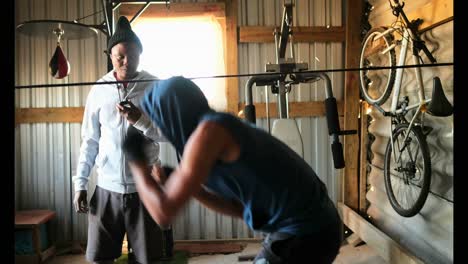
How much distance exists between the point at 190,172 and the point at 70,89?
3.02 meters

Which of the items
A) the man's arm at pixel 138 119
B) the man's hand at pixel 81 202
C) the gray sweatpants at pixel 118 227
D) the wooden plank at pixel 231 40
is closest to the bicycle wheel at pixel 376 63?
the wooden plank at pixel 231 40

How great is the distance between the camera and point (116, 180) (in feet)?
7.16

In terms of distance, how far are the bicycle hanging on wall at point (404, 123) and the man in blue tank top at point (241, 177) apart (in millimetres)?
1210

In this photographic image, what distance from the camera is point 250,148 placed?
111cm

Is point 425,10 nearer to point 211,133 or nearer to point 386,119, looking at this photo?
point 386,119

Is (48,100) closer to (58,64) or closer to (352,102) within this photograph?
(58,64)

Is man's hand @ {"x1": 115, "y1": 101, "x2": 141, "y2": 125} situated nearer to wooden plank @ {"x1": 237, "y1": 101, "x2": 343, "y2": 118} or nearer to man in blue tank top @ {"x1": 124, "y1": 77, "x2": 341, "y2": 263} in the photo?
man in blue tank top @ {"x1": 124, "y1": 77, "x2": 341, "y2": 263}

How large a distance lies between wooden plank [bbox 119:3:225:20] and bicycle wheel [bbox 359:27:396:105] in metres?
1.29

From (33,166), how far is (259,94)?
2.13 meters

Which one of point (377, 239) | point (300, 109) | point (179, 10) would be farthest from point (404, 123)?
point (179, 10)

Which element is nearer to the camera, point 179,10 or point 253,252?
point 253,252

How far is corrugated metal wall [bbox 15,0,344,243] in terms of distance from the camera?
3.73 m

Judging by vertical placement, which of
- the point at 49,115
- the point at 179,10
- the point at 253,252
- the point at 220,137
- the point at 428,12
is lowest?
the point at 253,252

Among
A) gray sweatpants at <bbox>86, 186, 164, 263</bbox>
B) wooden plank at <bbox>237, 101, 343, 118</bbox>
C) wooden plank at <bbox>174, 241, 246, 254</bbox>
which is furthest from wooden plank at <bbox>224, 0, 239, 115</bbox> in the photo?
gray sweatpants at <bbox>86, 186, 164, 263</bbox>
